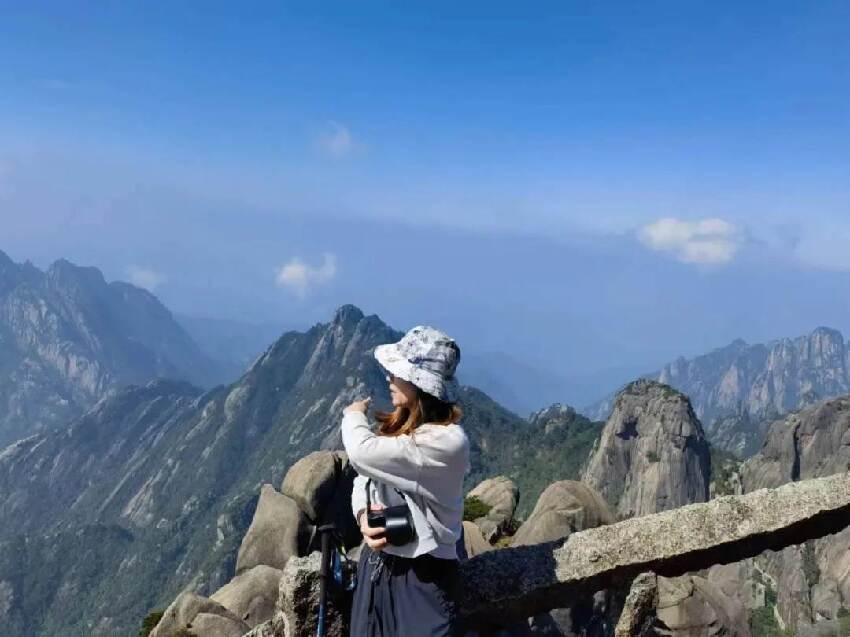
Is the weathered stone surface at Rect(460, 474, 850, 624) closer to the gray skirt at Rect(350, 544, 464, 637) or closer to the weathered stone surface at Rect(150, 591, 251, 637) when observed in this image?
the gray skirt at Rect(350, 544, 464, 637)

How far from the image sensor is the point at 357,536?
50.0ft

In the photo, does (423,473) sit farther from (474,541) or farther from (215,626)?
(215,626)

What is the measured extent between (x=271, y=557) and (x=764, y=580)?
90.4m

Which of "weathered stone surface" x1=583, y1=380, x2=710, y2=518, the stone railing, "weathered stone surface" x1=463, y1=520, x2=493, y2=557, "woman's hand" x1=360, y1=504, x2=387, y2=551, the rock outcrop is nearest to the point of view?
"woman's hand" x1=360, y1=504, x2=387, y2=551

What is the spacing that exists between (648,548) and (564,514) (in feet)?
29.5


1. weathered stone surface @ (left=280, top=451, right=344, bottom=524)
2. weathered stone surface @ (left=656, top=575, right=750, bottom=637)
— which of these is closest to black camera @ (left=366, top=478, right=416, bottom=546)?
weathered stone surface @ (left=656, top=575, right=750, bottom=637)

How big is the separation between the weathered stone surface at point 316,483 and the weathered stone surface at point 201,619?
145 inches

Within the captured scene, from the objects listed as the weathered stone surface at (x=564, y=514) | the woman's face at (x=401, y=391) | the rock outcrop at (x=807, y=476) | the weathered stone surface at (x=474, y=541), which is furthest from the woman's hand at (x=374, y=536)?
the rock outcrop at (x=807, y=476)

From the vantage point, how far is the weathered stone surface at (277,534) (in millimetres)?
19141

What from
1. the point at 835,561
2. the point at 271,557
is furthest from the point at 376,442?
the point at 835,561

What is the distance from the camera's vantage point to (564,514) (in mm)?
14516

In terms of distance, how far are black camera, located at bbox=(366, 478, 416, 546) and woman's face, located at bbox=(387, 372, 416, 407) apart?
0.76 metres

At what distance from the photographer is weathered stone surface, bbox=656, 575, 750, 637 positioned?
23.0 feet

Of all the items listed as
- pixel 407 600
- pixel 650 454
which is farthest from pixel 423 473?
pixel 650 454
